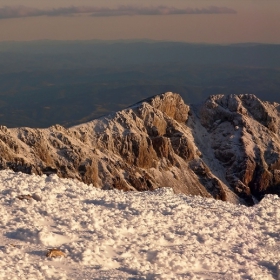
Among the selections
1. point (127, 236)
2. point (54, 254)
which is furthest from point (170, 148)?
point (54, 254)

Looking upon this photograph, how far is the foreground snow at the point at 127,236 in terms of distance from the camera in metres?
17.8

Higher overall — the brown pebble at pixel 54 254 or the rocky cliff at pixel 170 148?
the brown pebble at pixel 54 254

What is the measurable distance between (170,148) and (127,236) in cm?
9719

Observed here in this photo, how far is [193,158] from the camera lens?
12138cm

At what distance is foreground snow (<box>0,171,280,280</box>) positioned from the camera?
17766 millimetres

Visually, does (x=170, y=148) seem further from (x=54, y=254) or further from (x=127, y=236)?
(x=54, y=254)

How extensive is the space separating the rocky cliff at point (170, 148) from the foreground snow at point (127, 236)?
61.0m

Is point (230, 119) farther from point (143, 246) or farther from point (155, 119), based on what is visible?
point (143, 246)

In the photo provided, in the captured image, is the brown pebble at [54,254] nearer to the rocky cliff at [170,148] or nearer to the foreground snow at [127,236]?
the foreground snow at [127,236]

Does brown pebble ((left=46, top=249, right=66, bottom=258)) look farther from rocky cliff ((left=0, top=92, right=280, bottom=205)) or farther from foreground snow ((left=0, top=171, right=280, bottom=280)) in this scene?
rocky cliff ((left=0, top=92, right=280, bottom=205))

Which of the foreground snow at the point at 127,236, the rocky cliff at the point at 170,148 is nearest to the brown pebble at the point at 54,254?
the foreground snow at the point at 127,236

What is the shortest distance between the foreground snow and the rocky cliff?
61025 millimetres

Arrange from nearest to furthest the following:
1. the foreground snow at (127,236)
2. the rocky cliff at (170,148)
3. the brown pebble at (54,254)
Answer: the foreground snow at (127,236)
the brown pebble at (54,254)
the rocky cliff at (170,148)

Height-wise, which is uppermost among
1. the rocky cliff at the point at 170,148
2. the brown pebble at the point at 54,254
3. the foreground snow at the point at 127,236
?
the brown pebble at the point at 54,254
